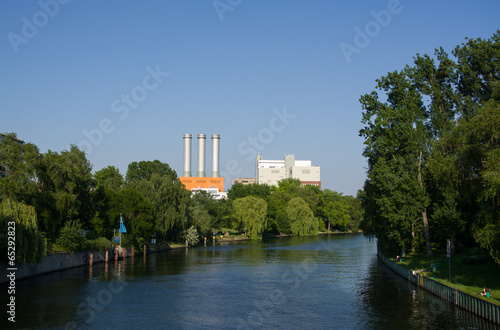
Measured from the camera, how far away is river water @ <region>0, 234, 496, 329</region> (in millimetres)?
29609

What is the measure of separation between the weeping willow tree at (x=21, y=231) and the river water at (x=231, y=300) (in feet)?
9.15

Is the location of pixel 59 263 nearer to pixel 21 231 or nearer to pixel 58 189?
pixel 58 189

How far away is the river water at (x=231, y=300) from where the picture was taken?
29609 mm

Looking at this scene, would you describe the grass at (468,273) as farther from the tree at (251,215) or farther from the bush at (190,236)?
the tree at (251,215)

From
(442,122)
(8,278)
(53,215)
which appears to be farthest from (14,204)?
(442,122)

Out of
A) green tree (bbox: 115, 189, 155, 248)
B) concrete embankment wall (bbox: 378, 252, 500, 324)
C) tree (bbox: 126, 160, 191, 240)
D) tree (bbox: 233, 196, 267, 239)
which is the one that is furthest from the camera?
tree (bbox: 233, 196, 267, 239)

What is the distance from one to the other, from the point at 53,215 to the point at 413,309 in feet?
138

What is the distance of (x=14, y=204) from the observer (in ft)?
137

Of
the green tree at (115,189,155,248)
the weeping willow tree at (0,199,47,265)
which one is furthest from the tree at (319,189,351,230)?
the weeping willow tree at (0,199,47,265)

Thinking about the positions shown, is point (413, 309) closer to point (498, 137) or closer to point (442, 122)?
point (498, 137)

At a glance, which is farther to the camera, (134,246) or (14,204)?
(134,246)

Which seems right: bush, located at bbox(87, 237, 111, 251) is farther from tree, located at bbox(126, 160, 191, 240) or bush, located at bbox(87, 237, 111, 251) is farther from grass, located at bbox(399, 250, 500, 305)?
grass, located at bbox(399, 250, 500, 305)

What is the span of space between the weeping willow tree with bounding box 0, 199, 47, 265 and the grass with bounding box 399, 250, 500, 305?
112 ft

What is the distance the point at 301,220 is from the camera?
141000 millimetres
